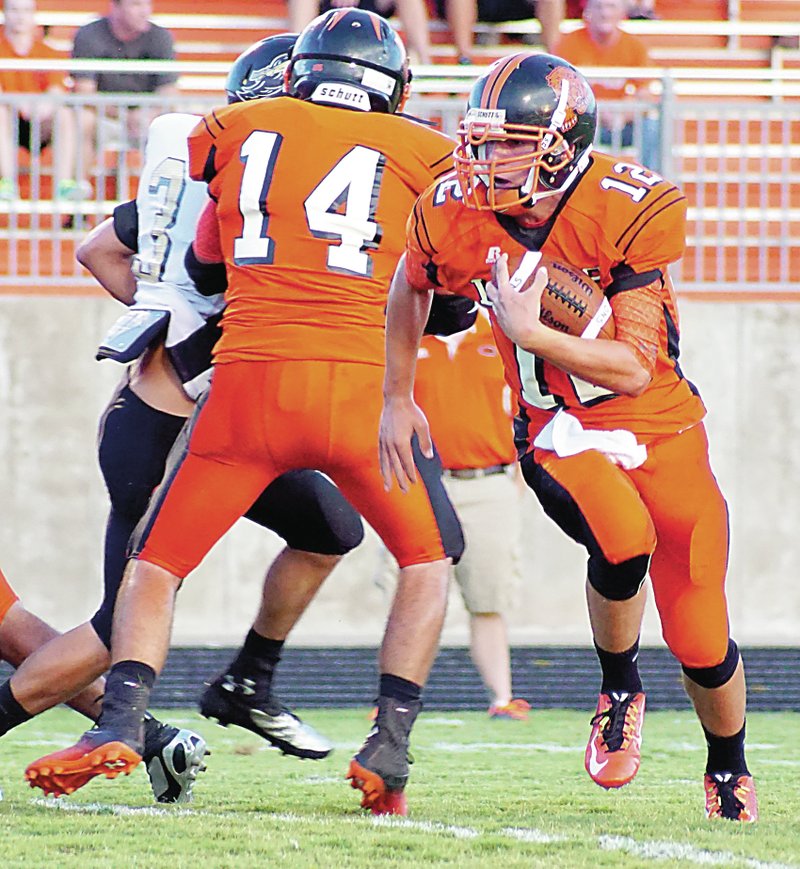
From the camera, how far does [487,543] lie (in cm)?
668

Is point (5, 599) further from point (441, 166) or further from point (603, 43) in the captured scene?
point (603, 43)

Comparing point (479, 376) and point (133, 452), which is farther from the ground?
point (133, 452)

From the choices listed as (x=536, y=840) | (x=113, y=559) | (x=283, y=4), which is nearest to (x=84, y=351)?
(x=283, y=4)

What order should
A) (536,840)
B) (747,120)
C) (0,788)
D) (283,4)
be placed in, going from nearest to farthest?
(536,840) → (0,788) → (747,120) → (283,4)

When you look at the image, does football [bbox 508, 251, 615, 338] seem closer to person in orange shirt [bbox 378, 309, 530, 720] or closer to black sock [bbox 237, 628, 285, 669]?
black sock [bbox 237, 628, 285, 669]

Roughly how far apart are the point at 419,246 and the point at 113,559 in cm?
118

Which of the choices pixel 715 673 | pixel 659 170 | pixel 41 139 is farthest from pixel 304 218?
pixel 41 139

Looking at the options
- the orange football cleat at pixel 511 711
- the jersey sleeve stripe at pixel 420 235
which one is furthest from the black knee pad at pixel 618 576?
the orange football cleat at pixel 511 711

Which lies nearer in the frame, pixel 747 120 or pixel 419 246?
pixel 419 246

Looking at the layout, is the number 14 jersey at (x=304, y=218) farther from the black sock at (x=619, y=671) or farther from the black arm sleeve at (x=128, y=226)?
the black sock at (x=619, y=671)

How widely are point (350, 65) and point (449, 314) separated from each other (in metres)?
0.65

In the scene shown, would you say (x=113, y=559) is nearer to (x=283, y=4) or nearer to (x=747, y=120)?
(x=747, y=120)

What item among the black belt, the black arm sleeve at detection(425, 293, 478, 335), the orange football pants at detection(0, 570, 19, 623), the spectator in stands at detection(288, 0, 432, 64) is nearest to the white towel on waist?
the black arm sleeve at detection(425, 293, 478, 335)

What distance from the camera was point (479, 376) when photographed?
21.6ft
